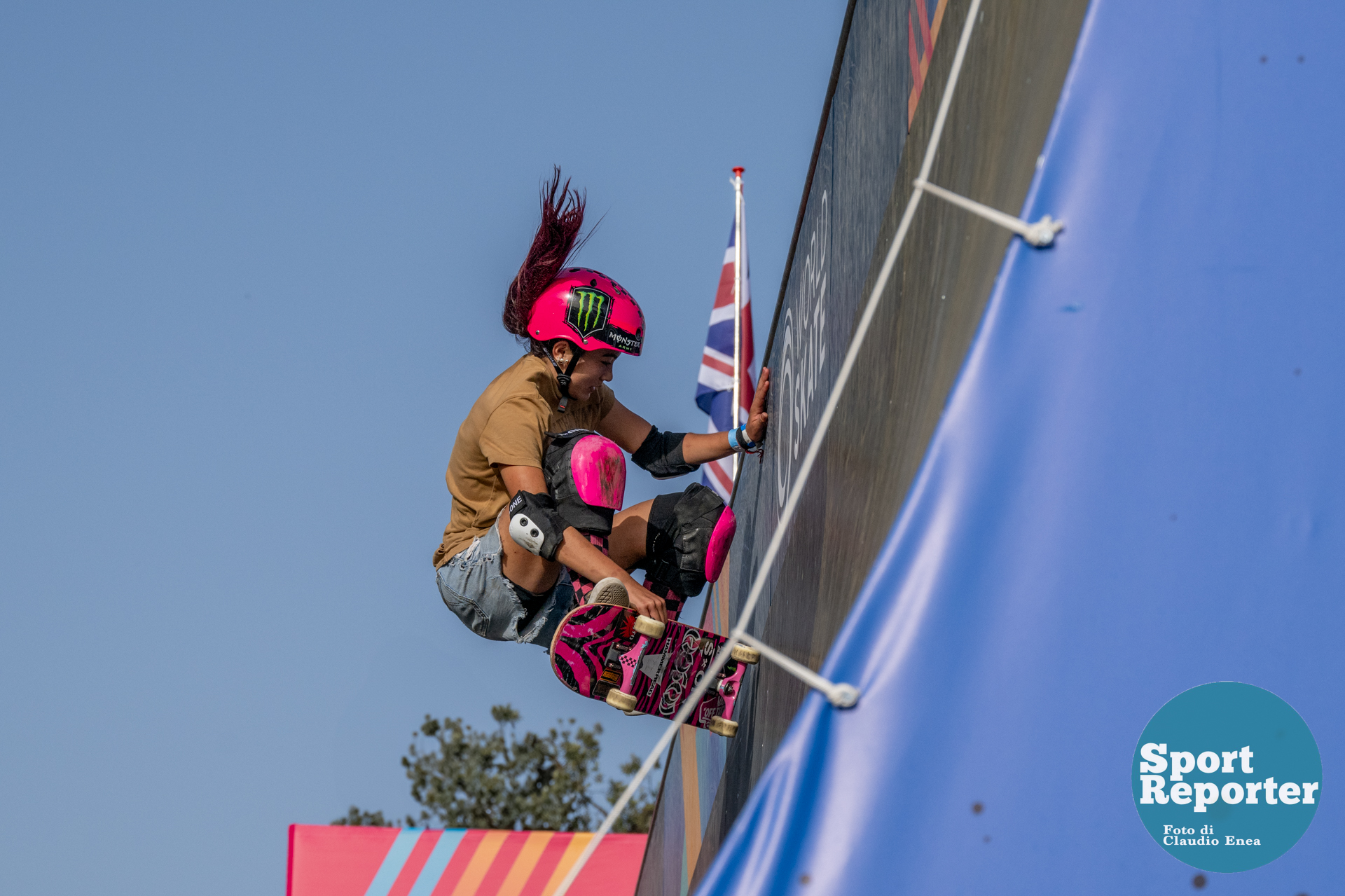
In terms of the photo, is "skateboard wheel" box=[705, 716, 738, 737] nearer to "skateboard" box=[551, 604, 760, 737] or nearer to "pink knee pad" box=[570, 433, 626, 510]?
"skateboard" box=[551, 604, 760, 737]

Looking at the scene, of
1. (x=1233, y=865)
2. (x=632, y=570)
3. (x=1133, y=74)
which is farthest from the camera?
(x=632, y=570)

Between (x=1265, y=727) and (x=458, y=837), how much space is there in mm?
8999

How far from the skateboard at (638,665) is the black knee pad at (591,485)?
0.32 metres

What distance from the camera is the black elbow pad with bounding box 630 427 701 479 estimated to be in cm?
543

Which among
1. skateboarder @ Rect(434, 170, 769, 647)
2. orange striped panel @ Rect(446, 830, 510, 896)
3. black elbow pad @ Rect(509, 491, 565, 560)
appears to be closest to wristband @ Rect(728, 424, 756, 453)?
skateboarder @ Rect(434, 170, 769, 647)

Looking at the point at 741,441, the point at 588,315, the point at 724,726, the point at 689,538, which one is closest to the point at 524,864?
the point at 741,441

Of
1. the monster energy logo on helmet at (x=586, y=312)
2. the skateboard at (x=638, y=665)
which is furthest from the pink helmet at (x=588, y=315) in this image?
the skateboard at (x=638, y=665)

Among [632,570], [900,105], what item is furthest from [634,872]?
[900,105]

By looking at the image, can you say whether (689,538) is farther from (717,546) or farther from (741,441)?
(741,441)

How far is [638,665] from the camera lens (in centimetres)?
399

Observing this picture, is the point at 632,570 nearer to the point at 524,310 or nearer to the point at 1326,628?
the point at 524,310

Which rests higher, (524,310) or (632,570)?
(524,310)

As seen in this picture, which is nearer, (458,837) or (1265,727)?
(1265,727)

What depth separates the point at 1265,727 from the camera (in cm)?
167
